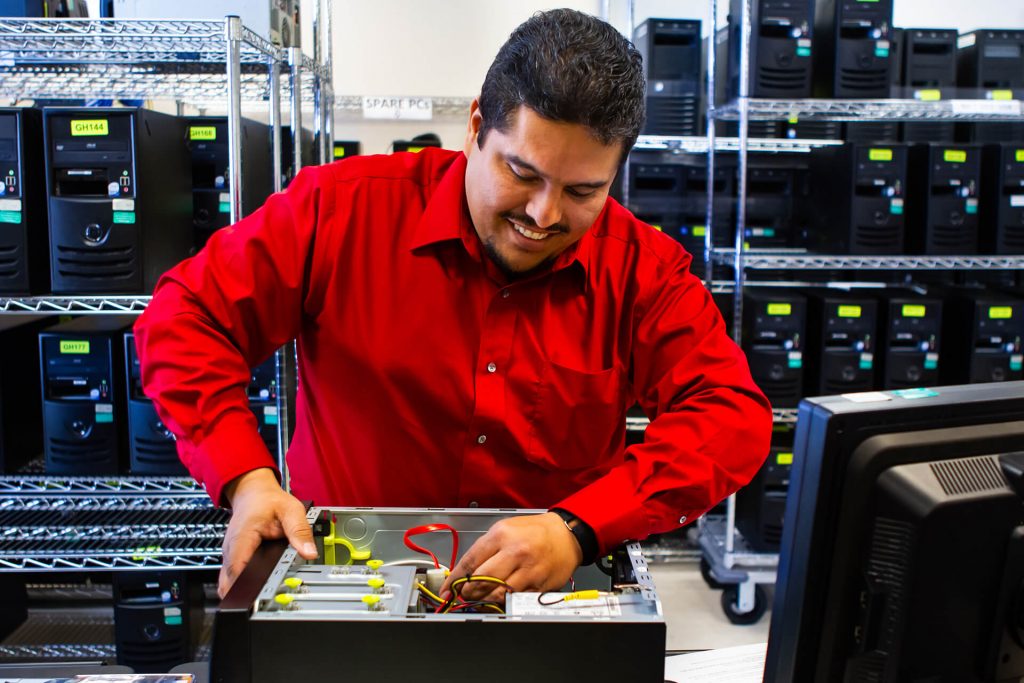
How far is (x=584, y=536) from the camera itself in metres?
0.89

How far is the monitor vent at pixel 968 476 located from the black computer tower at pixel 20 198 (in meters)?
1.97

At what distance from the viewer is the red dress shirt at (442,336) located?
45.9 inches

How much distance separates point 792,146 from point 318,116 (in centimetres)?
170

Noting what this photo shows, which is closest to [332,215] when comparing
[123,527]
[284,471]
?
[284,471]

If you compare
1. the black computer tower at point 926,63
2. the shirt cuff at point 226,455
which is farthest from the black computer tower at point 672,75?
the shirt cuff at point 226,455

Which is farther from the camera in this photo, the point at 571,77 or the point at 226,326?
the point at 226,326

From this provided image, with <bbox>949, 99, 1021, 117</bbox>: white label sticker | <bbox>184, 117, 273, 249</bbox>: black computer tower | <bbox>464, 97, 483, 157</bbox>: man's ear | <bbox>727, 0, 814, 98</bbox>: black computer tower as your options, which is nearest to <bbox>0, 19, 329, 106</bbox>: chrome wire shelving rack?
<bbox>184, 117, 273, 249</bbox>: black computer tower

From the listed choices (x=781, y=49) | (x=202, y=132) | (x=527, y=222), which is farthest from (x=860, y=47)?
(x=527, y=222)

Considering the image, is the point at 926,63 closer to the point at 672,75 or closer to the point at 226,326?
the point at 672,75

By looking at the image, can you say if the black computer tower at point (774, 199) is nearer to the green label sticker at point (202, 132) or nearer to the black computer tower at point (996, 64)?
the black computer tower at point (996, 64)

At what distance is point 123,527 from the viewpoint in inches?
85.1

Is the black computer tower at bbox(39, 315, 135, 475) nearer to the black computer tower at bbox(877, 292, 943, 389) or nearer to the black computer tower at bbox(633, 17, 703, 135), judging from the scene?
the black computer tower at bbox(633, 17, 703, 135)

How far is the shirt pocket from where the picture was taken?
1.19 meters

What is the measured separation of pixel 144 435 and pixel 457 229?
1.26m
